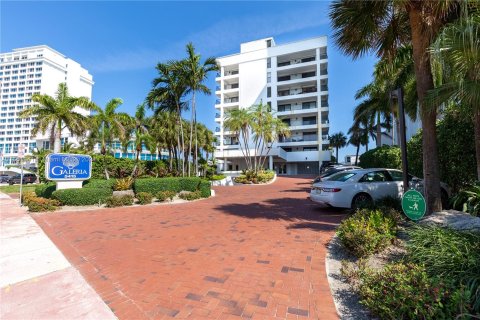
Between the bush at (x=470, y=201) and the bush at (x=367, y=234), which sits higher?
the bush at (x=470, y=201)

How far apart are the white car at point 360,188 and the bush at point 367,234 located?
9.53ft

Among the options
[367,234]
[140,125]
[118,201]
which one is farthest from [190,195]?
[140,125]

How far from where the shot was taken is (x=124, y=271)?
4137mm

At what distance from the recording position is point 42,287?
3.64 m

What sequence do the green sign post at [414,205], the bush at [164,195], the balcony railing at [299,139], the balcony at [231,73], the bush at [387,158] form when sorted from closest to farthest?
the green sign post at [414,205], the bush at [164,195], the bush at [387,158], the balcony railing at [299,139], the balcony at [231,73]

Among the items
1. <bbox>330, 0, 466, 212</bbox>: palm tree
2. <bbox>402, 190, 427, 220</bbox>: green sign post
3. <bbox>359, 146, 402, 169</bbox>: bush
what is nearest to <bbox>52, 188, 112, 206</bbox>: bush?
<bbox>330, 0, 466, 212</bbox>: palm tree

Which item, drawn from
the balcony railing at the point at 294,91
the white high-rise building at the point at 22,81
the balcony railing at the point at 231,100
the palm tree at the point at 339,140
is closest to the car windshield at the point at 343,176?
the balcony railing at the point at 294,91

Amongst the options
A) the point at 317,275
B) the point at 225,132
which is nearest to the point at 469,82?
the point at 317,275

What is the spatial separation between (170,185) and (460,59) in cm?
1301

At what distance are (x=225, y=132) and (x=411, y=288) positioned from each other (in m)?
43.1

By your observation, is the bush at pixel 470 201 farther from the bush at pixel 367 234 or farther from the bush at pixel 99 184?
the bush at pixel 99 184

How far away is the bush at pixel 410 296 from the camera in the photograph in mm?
2354

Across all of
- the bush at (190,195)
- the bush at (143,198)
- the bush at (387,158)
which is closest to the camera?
the bush at (143,198)

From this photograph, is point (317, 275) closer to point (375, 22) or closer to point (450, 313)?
point (450, 313)
